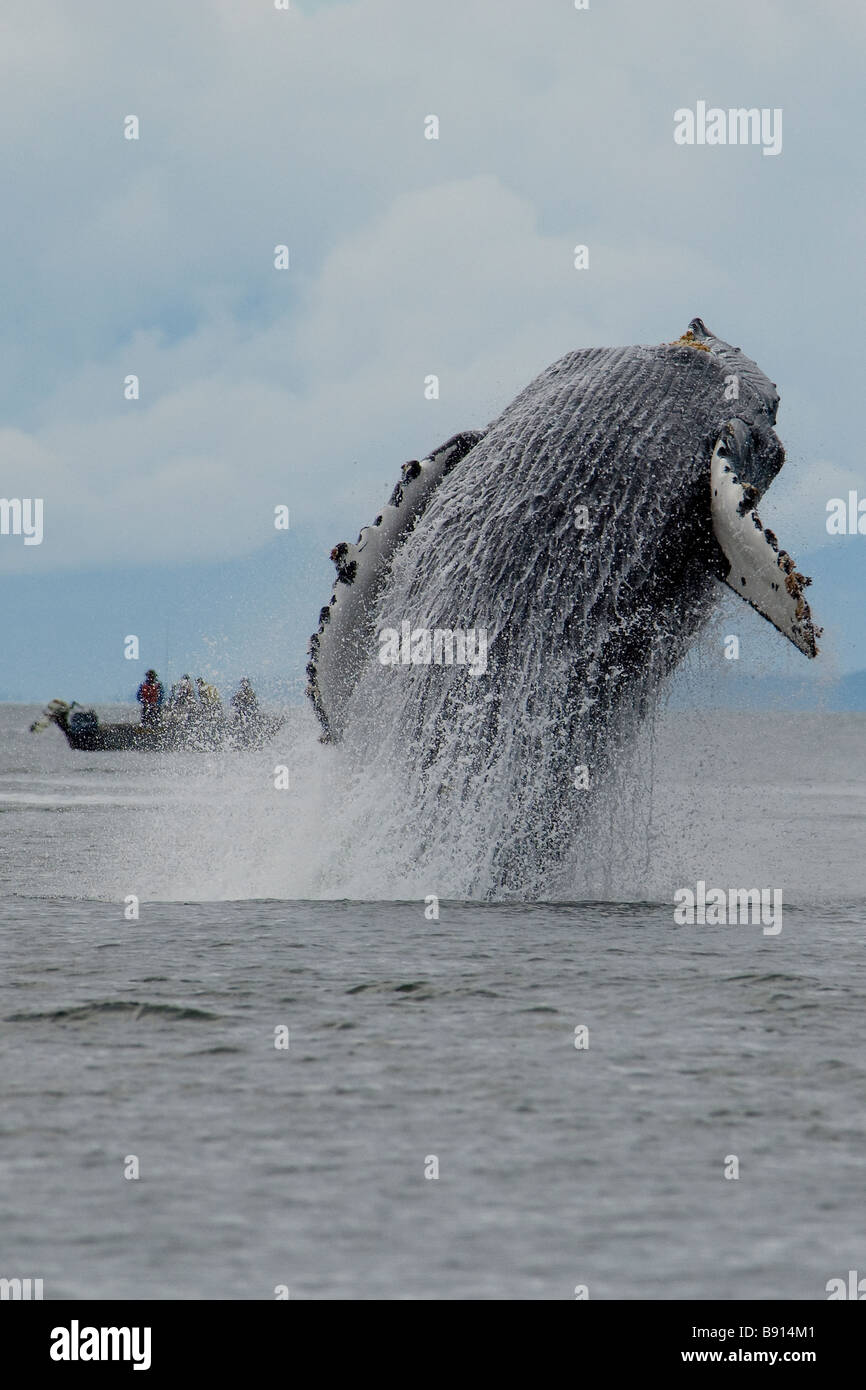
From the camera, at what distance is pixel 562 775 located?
9.38 metres

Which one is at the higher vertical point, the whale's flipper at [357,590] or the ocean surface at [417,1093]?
the whale's flipper at [357,590]

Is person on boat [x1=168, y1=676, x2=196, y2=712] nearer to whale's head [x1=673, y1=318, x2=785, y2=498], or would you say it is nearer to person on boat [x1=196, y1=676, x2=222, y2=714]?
person on boat [x1=196, y1=676, x2=222, y2=714]

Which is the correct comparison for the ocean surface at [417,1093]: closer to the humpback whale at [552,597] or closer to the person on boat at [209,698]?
the humpback whale at [552,597]

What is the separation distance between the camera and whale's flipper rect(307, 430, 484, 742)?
10.1 metres

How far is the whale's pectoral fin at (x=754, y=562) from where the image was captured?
27.5 feet

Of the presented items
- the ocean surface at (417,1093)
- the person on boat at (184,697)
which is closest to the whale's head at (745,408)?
the ocean surface at (417,1093)

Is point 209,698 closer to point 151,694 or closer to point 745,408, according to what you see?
point 151,694

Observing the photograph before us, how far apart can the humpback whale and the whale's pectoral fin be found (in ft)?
0.06

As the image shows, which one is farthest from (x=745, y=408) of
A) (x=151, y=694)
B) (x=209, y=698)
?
(x=151, y=694)

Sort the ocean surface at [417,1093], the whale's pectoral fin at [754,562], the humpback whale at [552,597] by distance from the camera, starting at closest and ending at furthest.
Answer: the ocean surface at [417,1093] < the whale's pectoral fin at [754,562] < the humpback whale at [552,597]

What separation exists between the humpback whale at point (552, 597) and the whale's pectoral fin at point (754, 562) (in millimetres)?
18

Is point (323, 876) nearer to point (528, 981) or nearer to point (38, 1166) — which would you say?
point (528, 981)

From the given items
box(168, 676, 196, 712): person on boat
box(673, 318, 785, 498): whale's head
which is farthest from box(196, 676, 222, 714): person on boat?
box(673, 318, 785, 498): whale's head
